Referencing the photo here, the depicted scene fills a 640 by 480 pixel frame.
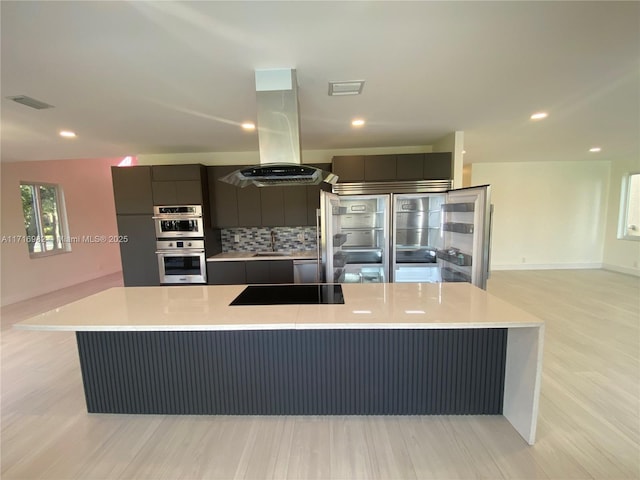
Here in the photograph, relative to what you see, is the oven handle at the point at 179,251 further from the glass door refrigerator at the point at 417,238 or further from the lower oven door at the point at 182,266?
the glass door refrigerator at the point at 417,238

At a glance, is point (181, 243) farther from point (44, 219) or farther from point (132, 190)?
point (44, 219)

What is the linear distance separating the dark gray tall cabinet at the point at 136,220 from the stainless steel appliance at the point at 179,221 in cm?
13

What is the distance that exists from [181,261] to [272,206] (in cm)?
161

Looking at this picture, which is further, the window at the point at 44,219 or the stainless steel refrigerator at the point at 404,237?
the window at the point at 44,219

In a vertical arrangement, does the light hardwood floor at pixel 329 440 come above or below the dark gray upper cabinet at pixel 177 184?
below

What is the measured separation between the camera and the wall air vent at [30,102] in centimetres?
216

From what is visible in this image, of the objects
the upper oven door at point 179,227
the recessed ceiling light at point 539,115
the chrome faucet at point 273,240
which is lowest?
the chrome faucet at point 273,240

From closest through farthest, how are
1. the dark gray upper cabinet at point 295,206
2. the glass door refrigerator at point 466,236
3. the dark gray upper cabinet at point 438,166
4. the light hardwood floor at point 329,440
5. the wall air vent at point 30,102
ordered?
the light hardwood floor at point 329,440 → the wall air vent at point 30,102 → the glass door refrigerator at point 466,236 → the dark gray upper cabinet at point 438,166 → the dark gray upper cabinet at point 295,206

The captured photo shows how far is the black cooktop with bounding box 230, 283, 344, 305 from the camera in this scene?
6.25ft

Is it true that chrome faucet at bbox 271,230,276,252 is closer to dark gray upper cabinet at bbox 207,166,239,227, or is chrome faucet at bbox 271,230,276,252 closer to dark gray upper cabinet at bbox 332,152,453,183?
dark gray upper cabinet at bbox 207,166,239,227

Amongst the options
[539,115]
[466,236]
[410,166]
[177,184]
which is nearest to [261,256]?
[177,184]

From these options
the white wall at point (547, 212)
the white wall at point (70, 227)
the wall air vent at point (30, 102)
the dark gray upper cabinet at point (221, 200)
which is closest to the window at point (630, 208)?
the white wall at point (547, 212)

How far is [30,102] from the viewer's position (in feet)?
7.40

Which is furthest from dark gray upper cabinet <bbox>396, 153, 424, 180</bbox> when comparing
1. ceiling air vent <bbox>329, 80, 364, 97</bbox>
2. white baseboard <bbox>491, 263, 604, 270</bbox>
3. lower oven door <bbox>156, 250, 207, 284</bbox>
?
white baseboard <bbox>491, 263, 604, 270</bbox>
